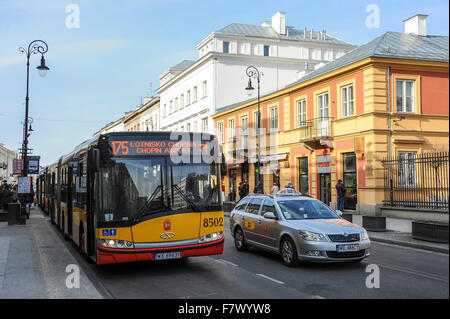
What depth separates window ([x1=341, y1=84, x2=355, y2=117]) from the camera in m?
25.2

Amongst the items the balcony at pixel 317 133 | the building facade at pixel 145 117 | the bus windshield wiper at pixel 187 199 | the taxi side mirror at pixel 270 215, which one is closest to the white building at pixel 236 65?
the building facade at pixel 145 117

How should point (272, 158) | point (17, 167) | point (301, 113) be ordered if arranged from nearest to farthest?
point (301, 113)
point (17, 167)
point (272, 158)

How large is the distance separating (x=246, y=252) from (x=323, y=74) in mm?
17403

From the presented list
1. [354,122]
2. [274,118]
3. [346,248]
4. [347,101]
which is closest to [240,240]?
[346,248]

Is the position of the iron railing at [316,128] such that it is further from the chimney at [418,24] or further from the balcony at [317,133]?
the chimney at [418,24]

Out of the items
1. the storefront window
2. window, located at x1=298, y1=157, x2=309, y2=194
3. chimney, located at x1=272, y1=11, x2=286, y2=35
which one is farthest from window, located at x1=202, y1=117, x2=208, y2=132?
the storefront window

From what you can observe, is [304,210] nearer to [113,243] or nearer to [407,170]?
[113,243]

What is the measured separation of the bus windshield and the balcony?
60.2 ft

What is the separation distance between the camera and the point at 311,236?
9398 millimetres

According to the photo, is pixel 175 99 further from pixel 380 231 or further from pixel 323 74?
pixel 380 231

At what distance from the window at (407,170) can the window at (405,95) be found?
243cm

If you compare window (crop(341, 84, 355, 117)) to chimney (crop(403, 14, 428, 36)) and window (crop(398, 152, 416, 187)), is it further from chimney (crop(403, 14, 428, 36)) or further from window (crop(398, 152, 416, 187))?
chimney (crop(403, 14, 428, 36))

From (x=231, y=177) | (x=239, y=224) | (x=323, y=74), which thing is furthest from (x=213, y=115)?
(x=239, y=224)

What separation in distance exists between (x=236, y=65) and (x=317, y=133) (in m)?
20.3
